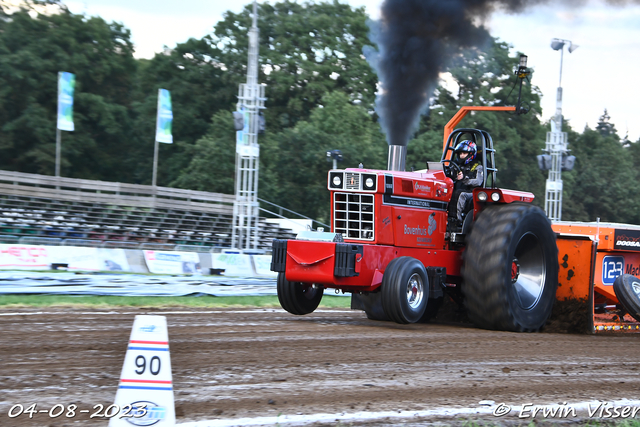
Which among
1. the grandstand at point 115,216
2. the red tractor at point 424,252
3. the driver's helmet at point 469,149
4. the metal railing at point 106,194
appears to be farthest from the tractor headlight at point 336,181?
the metal railing at point 106,194

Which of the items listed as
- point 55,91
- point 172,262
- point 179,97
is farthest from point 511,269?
point 179,97

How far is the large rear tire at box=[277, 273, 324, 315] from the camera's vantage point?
32.2ft

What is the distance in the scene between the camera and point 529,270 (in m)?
10.2

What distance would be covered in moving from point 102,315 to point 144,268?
12938mm

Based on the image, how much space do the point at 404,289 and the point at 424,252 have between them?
40.5 inches

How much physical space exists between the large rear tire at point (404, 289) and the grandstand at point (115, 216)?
1724cm

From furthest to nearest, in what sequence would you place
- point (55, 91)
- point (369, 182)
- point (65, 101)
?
point (55, 91) → point (65, 101) → point (369, 182)

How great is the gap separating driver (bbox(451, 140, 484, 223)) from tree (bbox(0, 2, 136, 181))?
Answer: 34690mm

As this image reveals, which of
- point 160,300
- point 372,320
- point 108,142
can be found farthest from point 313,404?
point 108,142

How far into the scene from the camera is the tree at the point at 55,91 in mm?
41406

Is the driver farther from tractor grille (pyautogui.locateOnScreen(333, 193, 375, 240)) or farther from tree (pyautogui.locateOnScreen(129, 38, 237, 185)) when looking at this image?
tree (pyautogui.locateOnScreen(129, 38, 237, 185))

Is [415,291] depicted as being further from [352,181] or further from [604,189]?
[604,189]

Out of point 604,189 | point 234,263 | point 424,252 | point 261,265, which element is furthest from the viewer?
point 604,189

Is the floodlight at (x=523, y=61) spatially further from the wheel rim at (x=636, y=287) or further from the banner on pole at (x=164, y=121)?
the banner on pole at (x=164, y=121)
